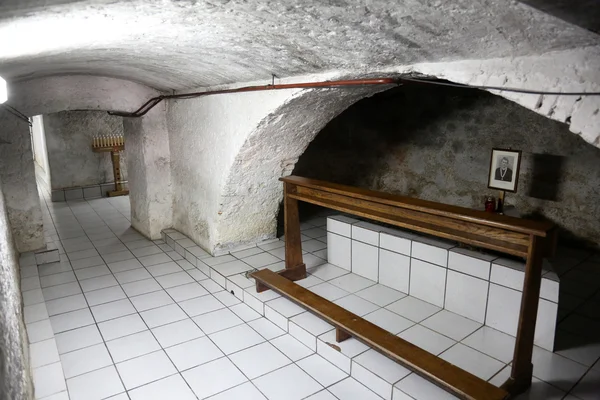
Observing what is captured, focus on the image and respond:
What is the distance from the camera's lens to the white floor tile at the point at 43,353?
2.99 m

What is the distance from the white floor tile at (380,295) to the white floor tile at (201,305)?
144 centimetres

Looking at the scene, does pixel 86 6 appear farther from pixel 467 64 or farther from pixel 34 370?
pixel 34 370

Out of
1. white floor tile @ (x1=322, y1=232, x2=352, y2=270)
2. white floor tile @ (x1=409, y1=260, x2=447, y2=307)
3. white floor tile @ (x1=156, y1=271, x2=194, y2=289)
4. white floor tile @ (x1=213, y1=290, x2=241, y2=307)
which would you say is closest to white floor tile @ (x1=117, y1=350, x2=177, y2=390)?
white floor tile @ (x1=213, y1=290, x2=241, y2=307)

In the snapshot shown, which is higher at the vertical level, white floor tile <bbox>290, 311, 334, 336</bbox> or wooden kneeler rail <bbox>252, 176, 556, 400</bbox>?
wooden kneeler rail <bbox>252, 176, 556, 400</bbox>

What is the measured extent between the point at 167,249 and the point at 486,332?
13.6 feet

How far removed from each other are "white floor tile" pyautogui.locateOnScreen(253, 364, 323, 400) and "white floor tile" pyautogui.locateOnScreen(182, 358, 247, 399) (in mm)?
176

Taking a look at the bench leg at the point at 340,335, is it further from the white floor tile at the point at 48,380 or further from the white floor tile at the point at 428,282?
the white floor tile at the point at 48,380

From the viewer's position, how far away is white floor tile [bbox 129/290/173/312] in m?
4.03

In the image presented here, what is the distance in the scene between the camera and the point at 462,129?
5430 mm

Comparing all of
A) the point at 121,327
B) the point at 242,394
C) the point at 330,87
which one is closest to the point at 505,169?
the point at 330,87

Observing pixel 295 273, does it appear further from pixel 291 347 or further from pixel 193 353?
pixel 193 353

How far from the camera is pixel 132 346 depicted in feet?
11.0

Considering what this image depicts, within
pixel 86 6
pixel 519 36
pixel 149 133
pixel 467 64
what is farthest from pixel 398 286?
pixel 149 133

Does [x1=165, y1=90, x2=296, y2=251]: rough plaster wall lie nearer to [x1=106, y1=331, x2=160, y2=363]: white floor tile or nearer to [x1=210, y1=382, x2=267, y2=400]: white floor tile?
[x1=106, y1=331, x2=160, y2=363]: white floor tile
